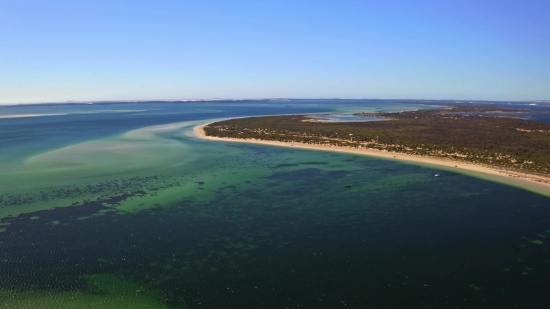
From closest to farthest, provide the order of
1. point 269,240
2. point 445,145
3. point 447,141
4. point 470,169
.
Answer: point 269,240 < point 470,169 < point 445,145 < point 447,141

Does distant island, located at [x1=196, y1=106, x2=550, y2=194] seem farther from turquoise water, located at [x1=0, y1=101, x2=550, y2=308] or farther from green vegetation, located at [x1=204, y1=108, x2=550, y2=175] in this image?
turquoise water, located at [x1=0, y1=101, x2=550, y2=308]

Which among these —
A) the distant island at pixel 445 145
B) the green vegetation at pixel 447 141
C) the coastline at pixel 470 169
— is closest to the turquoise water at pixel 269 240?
the coastline at pixel 470 169

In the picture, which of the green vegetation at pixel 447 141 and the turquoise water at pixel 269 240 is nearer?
the turquoise water at pixel 269 240

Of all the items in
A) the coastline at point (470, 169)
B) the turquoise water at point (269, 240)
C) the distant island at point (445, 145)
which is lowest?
the turquoise water at point (269, 240)

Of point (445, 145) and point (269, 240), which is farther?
point (445, 145)

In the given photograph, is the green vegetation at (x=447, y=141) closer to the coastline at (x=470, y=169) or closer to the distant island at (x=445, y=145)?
the distant island at (x=445, y=145)

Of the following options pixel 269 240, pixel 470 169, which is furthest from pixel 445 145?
pixel 269 240

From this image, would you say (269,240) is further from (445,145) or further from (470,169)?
(445,145)

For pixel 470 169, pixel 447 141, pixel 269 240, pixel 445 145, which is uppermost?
pixel 447 141
